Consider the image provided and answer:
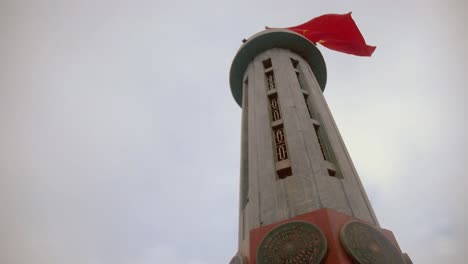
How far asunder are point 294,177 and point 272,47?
1272 centimetres

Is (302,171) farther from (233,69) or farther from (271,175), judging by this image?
(233,69)

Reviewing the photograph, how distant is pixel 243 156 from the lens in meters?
20.1

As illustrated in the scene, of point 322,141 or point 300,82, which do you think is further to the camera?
point 300,82

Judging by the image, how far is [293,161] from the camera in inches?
613

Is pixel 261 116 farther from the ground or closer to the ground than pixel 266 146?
farther from the ground

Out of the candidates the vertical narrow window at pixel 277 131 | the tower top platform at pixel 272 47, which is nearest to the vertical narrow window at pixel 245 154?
the tower top platform at pixel 272 47

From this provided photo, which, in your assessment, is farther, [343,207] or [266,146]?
[266,146]

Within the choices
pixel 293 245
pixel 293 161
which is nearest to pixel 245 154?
pixel 293 161

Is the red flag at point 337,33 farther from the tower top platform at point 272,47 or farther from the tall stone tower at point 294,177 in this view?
the tall stone tower at point 294,177

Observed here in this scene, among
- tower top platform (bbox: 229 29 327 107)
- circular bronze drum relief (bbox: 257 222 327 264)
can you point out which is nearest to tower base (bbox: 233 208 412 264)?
circular bronze drum relief (bbox: 257 222 327 264)

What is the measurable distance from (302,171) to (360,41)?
572 inches

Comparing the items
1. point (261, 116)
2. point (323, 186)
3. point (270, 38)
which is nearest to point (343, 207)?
point (323, 186)

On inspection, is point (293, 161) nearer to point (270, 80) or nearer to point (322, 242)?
point (322, 242)

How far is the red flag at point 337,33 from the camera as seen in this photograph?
25328 mm
